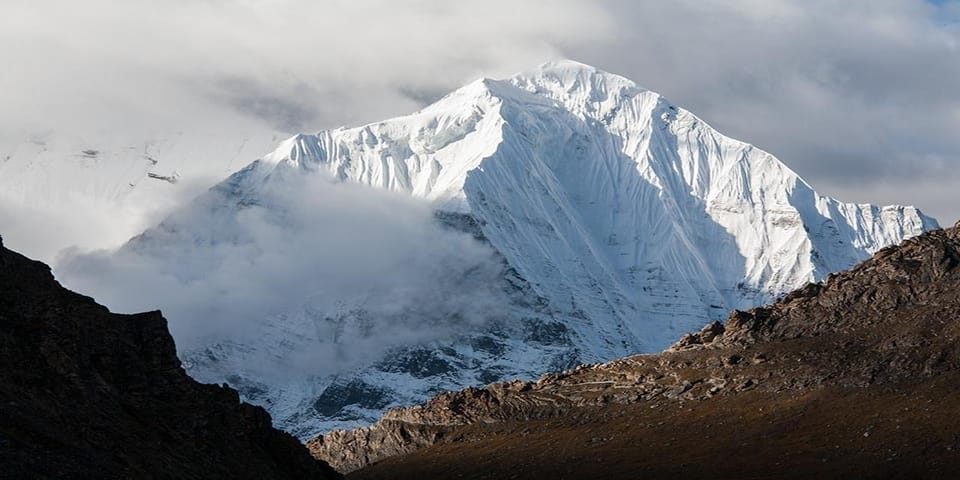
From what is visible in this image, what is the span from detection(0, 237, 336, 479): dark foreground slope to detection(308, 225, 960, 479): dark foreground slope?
3760 cm

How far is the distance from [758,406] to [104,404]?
74.1 meters

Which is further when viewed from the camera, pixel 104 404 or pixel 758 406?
pixel 758 406

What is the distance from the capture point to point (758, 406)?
528 feet

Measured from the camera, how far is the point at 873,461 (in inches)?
5404

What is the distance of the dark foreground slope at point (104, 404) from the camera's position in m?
104

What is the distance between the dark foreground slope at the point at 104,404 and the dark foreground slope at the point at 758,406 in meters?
37.6

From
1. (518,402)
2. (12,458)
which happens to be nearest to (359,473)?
(518,402)

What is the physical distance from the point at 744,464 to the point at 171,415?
55.7 metres

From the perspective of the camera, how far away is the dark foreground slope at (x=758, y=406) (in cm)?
14462

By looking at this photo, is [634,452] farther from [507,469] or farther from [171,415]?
[171,415]

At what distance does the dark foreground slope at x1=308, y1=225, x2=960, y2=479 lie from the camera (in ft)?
474

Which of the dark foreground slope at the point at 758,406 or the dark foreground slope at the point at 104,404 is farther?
the dark foreground slope at the point at 758,406

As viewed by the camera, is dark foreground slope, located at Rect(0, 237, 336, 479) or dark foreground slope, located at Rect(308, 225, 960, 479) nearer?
dark foreground slope, located at Rect(0, 237, 336, 479)

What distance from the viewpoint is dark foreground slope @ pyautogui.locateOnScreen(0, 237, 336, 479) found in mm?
104500
